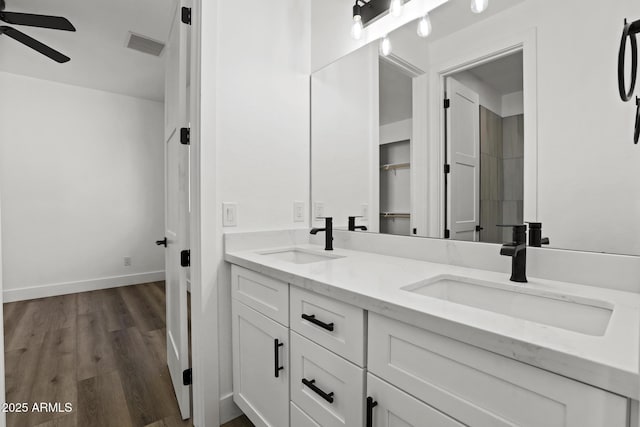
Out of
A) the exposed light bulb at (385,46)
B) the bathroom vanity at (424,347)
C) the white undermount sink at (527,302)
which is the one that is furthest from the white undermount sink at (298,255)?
the exposed light bulb at (385,46)

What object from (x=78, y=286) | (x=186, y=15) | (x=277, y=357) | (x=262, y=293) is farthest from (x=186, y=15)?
(x=78, y=286)

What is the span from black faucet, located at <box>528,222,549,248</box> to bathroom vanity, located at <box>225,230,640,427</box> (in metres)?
0.12

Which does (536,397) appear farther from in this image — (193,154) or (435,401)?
(193,154)

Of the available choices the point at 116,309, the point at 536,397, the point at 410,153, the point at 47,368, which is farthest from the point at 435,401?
the point at 116,309

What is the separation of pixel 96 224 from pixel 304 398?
400cm

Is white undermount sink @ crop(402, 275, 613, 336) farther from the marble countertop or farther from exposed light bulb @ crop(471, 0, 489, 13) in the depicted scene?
exposed light bulb @ crop(471, 0, 489, 13)

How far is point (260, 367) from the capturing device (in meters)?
1.32

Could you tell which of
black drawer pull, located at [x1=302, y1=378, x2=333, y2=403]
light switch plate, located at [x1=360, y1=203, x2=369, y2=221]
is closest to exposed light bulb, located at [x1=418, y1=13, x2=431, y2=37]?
light switch plate, located at [x1=360, y1=203, x2=369, y2=221]

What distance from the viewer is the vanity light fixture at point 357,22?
1690mm

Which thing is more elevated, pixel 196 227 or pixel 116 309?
pixel 196 227

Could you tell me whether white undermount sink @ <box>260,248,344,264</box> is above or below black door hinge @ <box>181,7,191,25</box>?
below

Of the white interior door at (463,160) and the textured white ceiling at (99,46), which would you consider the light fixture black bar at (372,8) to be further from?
the textured white ceiling at (99,46)

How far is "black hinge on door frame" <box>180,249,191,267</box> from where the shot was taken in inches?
61.2

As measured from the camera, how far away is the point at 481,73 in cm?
122
